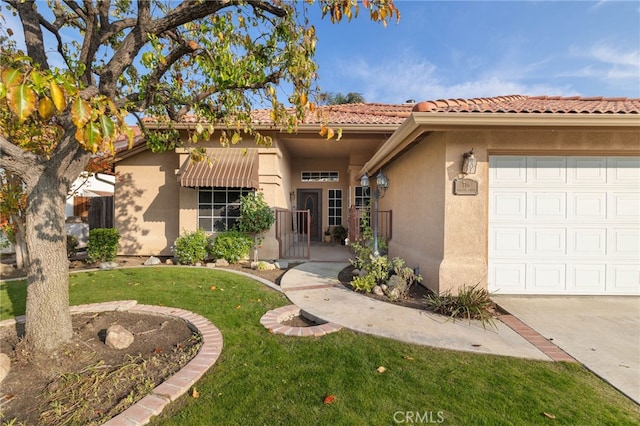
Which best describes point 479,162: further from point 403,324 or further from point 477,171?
point 403,324

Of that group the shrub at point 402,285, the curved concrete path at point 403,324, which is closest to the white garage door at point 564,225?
the shrub at point 402,285

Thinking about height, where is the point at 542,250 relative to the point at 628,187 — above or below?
below

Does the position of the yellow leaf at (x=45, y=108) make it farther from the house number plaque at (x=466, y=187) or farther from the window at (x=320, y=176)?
the window at (x=320, y=176)

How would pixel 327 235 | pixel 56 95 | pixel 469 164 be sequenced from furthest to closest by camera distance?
pixel 327 235
pixel 469 164
pixel 56 95

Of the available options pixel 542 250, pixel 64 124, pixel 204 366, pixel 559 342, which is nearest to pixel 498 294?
pixel 542 250

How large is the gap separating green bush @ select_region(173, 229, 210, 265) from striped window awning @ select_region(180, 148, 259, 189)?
190 cm

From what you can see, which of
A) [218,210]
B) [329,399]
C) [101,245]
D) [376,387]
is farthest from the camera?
[218,210]

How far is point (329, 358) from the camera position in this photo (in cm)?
365

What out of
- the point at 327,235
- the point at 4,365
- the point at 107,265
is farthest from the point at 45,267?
the point at 327,235

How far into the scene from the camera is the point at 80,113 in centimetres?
175

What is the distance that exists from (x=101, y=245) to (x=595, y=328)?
13.6m

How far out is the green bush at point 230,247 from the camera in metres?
9.85

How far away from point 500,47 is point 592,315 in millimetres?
7917

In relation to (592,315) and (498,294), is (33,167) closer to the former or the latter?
(498,294)
